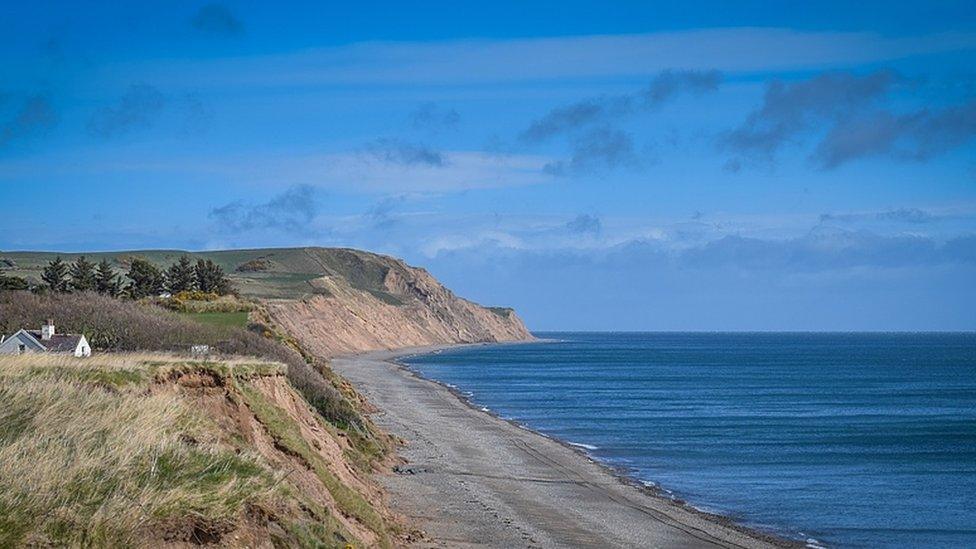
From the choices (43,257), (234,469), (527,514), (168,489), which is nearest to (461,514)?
(527,514)

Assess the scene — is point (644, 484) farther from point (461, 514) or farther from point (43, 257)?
point (43, 257)

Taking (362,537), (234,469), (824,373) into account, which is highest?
(824,373)

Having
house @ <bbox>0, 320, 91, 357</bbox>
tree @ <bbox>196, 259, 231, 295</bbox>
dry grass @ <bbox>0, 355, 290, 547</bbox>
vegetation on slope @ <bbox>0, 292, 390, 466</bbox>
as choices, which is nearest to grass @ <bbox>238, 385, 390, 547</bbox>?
dry grass @ <bbox>0, 355, 290, 547</bbox>

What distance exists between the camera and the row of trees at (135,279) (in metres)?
59.3

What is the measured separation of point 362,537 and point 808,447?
31.9 m

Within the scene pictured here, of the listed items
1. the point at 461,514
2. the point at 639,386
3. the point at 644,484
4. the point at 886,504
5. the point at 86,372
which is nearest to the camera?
the point at 86,372

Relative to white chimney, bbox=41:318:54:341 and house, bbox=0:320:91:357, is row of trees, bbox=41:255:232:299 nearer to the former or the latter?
white chimney, bbox=41:318:54:341

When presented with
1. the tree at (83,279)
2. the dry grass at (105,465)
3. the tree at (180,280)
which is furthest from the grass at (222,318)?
the dry grass at (105,465)

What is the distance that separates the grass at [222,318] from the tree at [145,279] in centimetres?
1419

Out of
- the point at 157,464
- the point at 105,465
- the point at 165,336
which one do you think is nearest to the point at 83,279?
the point at 165,336

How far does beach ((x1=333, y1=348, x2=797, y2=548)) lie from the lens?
931 inches

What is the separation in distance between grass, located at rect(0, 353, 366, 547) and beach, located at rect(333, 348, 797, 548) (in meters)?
7.41

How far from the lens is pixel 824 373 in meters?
109

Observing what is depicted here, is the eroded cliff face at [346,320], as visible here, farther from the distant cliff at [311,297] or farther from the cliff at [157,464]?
the cliff at [157,464]
